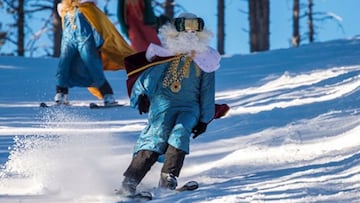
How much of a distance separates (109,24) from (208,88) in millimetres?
4807

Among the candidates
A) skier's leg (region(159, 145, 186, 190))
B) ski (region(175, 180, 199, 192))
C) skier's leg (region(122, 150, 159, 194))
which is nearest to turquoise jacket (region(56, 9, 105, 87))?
skier's leg (region(122, 150, 159, 194))

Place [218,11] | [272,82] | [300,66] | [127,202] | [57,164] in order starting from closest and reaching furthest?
[127,202], [57,164], [272,82], [300,66], [218,11]

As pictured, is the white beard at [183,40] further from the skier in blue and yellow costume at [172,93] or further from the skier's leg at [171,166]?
the skier's leg at [171,166]

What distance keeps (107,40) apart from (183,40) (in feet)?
15.3

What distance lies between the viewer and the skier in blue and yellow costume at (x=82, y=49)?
9391 mm

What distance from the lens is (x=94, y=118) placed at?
876cm

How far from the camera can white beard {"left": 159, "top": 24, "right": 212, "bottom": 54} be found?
216 inches

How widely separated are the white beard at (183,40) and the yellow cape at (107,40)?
4.02 m

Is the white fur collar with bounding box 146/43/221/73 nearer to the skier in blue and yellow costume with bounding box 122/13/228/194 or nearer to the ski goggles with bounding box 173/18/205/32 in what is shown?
the skier in blue and yellow costume with bounding box 122/13/228/194

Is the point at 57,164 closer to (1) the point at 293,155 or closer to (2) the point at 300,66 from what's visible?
(1) the point at 293,155

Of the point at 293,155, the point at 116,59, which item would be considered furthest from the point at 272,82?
→ the point at 293,155

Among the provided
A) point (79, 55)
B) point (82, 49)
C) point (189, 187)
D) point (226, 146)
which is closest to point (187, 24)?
point (189, 187)

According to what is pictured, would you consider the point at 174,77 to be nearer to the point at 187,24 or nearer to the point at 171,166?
the point at 187,24

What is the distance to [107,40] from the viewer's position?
10055mm
